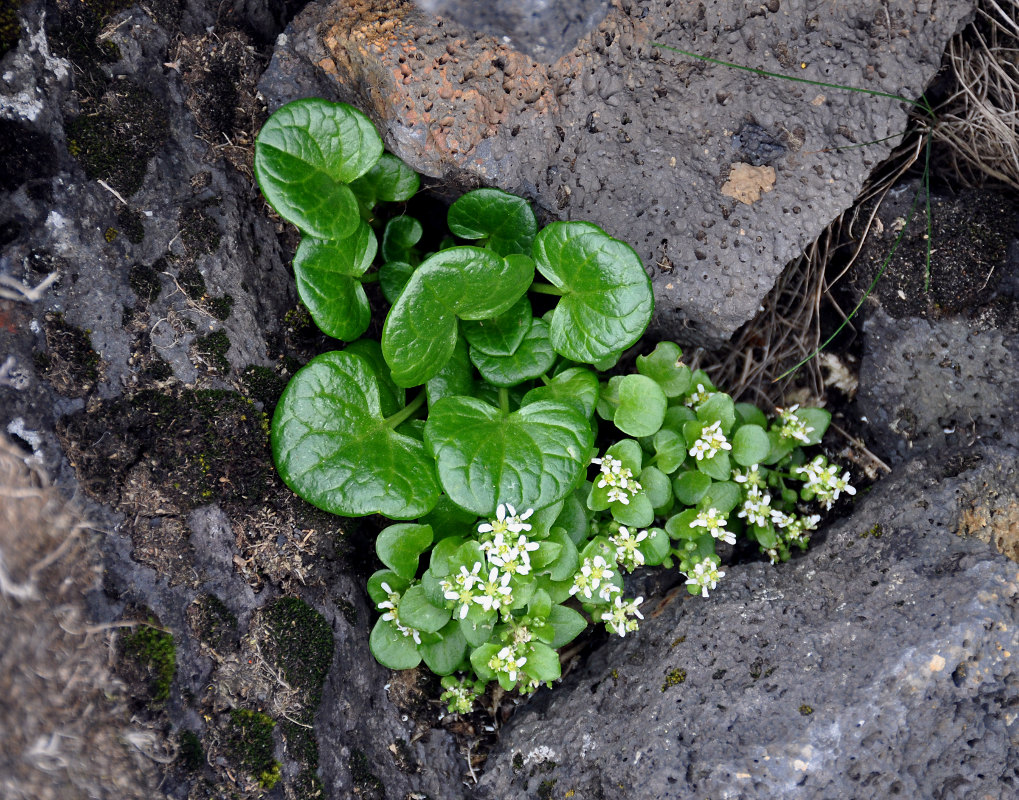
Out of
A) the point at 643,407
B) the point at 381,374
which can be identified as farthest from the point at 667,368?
the point at 381,374

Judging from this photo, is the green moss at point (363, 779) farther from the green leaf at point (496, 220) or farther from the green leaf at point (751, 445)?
the green leaf at point (496, 220)

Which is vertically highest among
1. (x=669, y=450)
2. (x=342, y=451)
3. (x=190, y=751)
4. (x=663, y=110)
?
(x=663, y=110)

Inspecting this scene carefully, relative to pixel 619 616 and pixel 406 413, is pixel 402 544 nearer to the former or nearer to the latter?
pixel 406 413

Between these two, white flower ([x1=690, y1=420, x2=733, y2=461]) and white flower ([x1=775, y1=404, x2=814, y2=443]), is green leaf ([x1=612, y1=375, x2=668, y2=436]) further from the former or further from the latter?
white flower ([x1=775, y1=404, x2=814, y2=443])

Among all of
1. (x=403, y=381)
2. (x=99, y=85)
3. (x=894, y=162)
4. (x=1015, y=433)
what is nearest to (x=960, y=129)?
(x=894, y=162)

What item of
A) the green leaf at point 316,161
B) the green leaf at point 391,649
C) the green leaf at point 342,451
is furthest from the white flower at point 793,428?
the green leaf at point 316,161

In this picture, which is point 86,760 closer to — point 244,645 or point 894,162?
point 244,645

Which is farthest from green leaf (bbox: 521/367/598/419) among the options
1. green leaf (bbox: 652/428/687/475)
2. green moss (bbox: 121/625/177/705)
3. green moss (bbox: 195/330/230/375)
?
green moss (bbox: 121/625/177/705)
